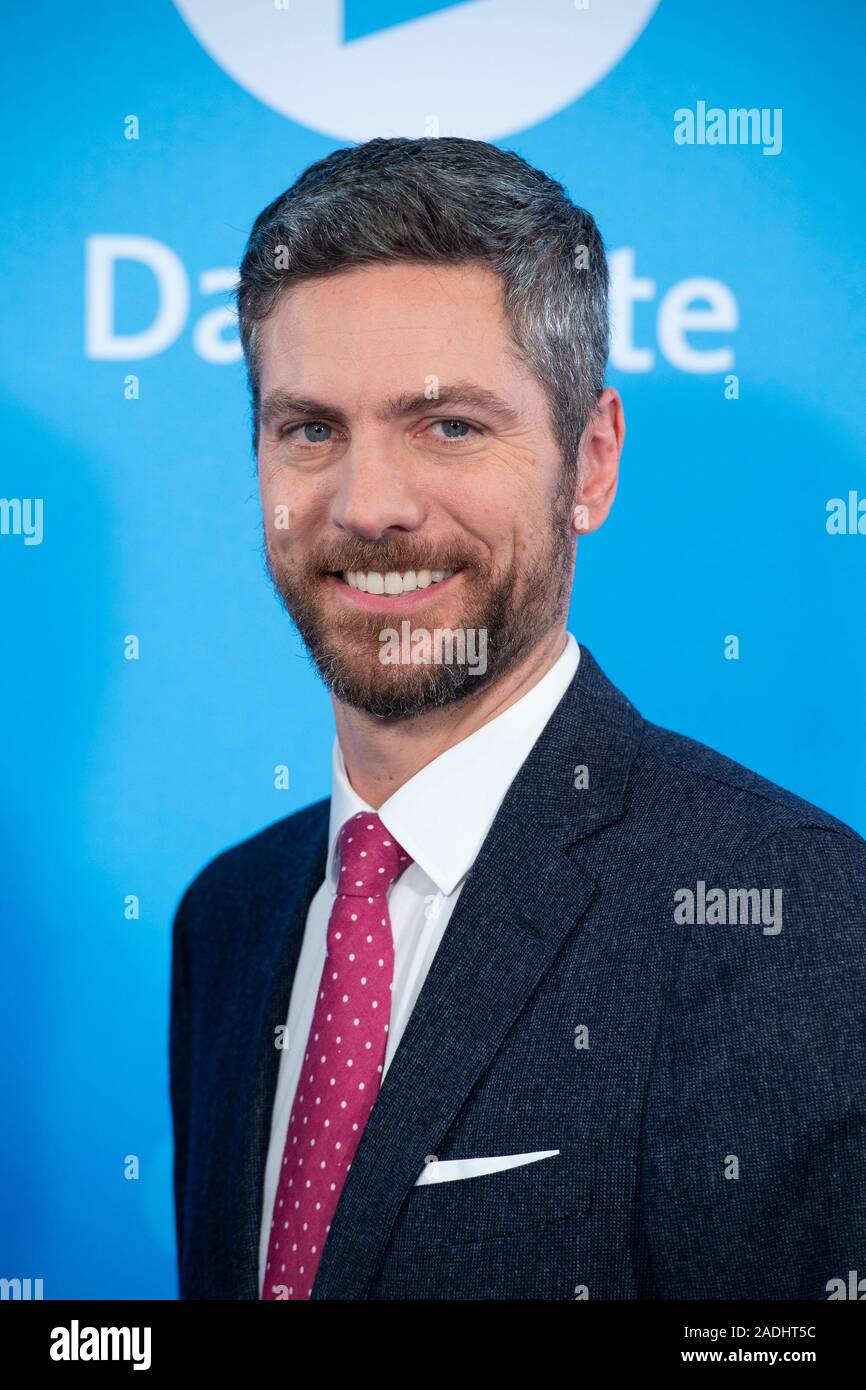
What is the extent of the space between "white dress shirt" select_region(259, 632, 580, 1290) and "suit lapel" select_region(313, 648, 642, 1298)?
4 cm

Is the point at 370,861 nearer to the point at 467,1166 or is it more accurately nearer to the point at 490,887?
the point at 490,887

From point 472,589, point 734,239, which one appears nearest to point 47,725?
point 472,589

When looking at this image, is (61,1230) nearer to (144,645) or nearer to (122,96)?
(144,645)

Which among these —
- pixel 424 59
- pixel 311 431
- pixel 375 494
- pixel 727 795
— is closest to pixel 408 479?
pixel 375 494

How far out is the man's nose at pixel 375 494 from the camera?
1.69 metres

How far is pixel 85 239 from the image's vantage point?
244cm

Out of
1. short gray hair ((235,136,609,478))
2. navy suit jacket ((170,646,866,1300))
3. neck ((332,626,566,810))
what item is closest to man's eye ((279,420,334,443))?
short gray hair ((235,136,609,478))

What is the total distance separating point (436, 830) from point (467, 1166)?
16.2 inches

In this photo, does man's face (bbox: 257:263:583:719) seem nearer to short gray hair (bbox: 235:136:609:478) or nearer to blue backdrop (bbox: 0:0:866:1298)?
short gray hair (bbox: 235:136:609:478)

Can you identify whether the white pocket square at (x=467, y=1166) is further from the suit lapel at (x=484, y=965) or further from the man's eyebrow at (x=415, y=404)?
the man's eyebrow at (x=415, y=404)

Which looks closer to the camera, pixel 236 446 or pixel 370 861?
pixel 370 861

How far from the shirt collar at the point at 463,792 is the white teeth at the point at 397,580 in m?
0.20

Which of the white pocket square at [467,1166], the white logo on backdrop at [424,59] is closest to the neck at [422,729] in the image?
the white pocket square at [467,1166]

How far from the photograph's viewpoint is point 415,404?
66.8 inches
